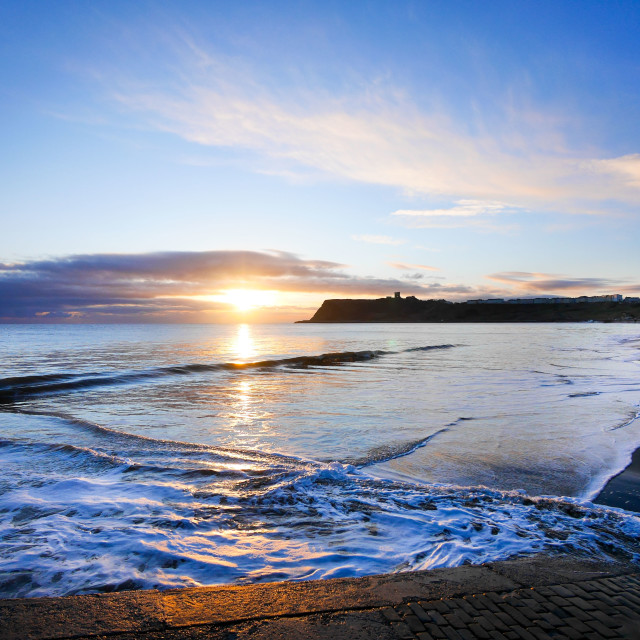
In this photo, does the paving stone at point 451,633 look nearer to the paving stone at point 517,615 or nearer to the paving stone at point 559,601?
the paving stone at point 517,615

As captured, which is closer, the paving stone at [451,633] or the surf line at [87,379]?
the paving stone at [451,633]

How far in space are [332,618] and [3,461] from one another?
6.97 m

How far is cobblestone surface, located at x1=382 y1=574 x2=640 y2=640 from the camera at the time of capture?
8.78 ft

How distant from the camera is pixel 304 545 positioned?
4.25 m

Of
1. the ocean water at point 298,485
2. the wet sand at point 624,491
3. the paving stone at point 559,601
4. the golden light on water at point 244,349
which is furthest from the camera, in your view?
the golden light on water at point 244,349

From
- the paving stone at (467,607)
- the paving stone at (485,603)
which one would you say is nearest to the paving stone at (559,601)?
the paving stone at (485,603)

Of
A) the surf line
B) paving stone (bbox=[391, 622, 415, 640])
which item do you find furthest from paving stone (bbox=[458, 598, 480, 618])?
the surf line

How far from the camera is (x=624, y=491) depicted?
5969 mm

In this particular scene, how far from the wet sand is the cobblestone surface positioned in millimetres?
2673

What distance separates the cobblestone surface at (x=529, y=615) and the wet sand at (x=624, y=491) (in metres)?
2.67

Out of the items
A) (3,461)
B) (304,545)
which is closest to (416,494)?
(304,545)

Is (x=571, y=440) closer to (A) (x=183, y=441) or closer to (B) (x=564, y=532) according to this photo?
(B) (x=564, y=532)

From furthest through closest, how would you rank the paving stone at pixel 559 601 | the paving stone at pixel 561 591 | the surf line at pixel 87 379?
1. the surf line at pixel 87 379
2. the paving stone at pixel 561 591
3. the paving stone at pixel 559 601

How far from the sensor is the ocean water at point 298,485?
157 inches
